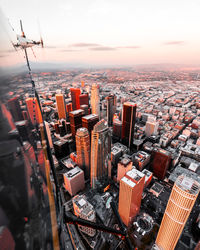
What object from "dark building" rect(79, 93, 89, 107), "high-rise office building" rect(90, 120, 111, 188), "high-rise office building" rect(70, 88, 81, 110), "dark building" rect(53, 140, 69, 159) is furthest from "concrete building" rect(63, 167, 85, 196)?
"high-rise office building" rect(70, 88, 81, 110)

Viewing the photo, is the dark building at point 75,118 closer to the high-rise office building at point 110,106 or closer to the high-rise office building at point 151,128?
the high-rise office building at point 110,106

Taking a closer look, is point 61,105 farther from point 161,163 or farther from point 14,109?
point 14,109

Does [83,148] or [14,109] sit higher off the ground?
[14,109]

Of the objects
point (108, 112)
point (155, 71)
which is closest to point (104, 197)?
point (108, 112)

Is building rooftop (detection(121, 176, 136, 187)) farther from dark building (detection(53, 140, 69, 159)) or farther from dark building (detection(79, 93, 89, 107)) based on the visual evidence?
dark building (detection(79, 93, 89, 107))

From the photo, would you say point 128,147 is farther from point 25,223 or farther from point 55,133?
point 25,223

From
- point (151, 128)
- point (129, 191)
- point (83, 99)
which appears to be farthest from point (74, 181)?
point (83, 99)

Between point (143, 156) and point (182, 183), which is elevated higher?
point (182, 183)
